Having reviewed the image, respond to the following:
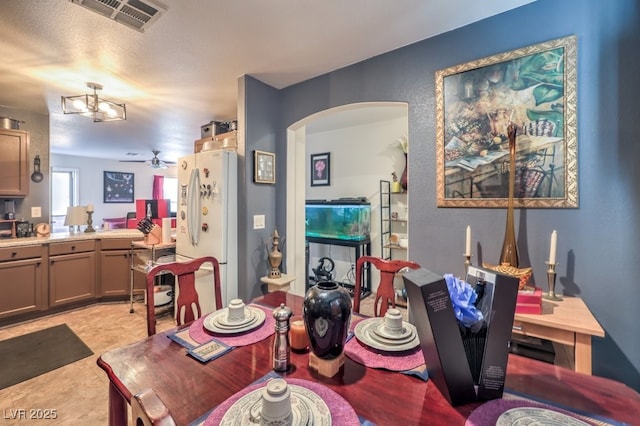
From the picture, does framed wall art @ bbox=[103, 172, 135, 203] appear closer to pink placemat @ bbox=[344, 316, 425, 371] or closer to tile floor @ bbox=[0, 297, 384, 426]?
tile floor @ bbox=[0, 297, 384, 426]

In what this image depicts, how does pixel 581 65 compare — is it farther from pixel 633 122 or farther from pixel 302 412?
pixel 302 412

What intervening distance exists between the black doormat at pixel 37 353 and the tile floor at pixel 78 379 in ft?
0.23

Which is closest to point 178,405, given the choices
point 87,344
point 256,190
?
point 256,190

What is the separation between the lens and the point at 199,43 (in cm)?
213

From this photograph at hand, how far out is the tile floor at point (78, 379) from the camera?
1.81m

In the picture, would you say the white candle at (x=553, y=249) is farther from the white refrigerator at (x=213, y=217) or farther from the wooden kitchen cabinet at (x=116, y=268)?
the wooden kitchen cabinet at (x=116, y=268)

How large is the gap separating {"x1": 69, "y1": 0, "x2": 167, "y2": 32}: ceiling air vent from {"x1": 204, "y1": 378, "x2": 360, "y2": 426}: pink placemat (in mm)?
2072

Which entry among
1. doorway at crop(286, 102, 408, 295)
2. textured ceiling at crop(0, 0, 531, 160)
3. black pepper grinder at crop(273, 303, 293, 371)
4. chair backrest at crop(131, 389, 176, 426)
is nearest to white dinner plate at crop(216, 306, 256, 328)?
black pepper grinder at crop(273, 303, 293, 371)

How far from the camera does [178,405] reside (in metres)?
0.81

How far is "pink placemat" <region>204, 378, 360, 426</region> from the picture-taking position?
73 cm

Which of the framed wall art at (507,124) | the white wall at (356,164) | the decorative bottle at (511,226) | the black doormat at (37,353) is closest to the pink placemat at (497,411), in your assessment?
the decorative bottle at (511,226)

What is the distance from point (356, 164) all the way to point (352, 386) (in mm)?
3622

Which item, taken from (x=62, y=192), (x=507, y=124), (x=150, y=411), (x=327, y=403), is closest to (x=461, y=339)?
(x=327, y=403)

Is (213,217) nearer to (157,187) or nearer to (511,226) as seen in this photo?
(511,226)
